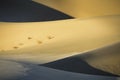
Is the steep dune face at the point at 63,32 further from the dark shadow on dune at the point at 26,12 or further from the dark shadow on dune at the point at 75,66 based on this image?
the dark shadow on dune at the point at 75,66

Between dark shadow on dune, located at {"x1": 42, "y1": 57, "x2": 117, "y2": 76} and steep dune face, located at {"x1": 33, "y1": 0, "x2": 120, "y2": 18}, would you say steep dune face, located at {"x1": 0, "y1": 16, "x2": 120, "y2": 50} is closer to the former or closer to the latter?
steep dune face, located at {"x1": 33, "y1": 0, "x2": 120, "y2": 18}

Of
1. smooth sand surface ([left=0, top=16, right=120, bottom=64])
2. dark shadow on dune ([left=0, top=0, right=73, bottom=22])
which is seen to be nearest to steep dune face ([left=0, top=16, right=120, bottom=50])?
smooth sand surface ([left=0, top=16, right=120, bottom=64])

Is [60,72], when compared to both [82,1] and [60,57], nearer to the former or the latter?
[60,57]

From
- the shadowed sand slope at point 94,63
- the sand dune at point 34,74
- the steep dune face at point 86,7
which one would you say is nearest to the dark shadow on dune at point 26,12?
the steep dune face at point 86,7

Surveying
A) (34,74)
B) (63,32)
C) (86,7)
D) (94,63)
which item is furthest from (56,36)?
(34,74)

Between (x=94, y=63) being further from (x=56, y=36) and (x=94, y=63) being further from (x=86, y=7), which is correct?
(x=86, y=7)
